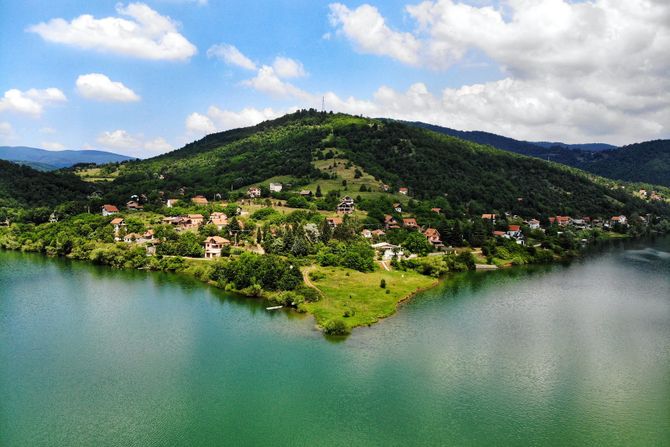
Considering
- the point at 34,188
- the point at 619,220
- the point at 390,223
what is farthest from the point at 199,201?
the point at 619,220

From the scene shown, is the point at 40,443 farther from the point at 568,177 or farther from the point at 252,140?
the point at 568,177

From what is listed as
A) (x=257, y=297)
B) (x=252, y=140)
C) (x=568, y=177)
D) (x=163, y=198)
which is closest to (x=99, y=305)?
(x=257, y=297)

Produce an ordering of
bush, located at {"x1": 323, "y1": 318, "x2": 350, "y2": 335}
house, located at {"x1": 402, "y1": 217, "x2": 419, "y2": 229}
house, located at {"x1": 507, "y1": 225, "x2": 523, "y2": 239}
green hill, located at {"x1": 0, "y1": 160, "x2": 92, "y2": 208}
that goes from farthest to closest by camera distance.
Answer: green hill, located at {"x1": 0, "y1": 160, "x2": 92, "y2": 208}
house, located at {"x1": 507, "y1": 225, "x2": 523, "y2": 239}
house, located at {"x1": 402, "y1": 217, "x2": 419, "y2": 229}
bush, located at {"x1": 323, "y1": 318, "x2": 350, "y2": 335}

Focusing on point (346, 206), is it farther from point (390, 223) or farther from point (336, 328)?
point (336, 328)

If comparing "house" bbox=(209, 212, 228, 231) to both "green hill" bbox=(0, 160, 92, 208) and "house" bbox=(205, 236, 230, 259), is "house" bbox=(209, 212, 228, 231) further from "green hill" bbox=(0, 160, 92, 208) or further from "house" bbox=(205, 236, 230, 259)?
"green hill" bbox=(0, 160, 92, 208)

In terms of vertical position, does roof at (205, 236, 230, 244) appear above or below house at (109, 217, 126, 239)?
below

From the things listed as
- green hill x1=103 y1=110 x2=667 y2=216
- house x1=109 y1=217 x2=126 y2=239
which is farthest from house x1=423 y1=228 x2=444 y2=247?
house x1=109 y1=217 x2=126 y2=239
